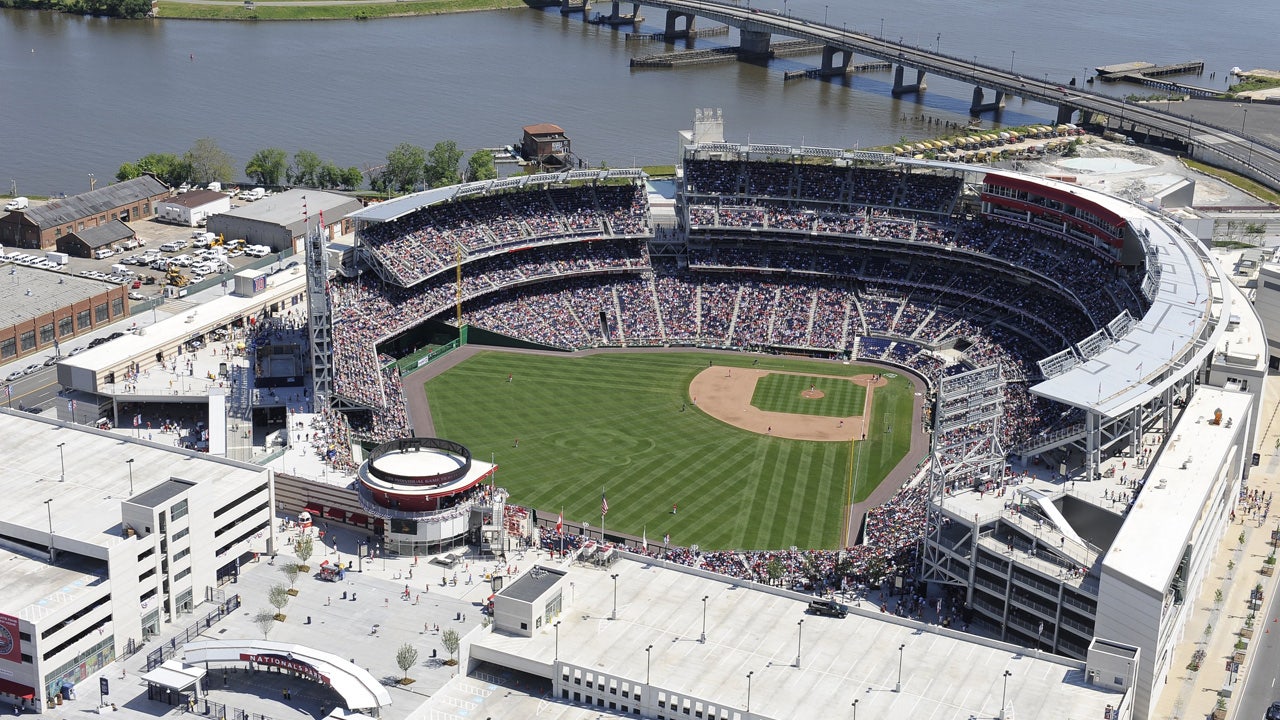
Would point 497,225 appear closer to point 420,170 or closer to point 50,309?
point 420,170

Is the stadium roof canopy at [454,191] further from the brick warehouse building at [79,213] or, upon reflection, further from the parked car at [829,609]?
the parked car at [829,609]

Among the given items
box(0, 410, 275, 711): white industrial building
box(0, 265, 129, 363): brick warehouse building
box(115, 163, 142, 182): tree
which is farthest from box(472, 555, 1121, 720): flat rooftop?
box(115, 163, 142, 182): tree

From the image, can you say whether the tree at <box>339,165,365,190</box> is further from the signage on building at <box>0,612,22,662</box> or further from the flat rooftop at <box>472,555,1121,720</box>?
the signage on building at <box>0,612,22,662</box>

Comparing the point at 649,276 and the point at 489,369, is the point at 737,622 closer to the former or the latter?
the point at 489,369

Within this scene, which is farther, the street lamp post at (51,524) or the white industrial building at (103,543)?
the street lamp post at (51,524)

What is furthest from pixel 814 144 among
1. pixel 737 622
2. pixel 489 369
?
pixel 737 622

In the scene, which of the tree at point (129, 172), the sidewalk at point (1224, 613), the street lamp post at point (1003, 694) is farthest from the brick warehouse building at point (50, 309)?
the sidewalk at point (1224, 613)
